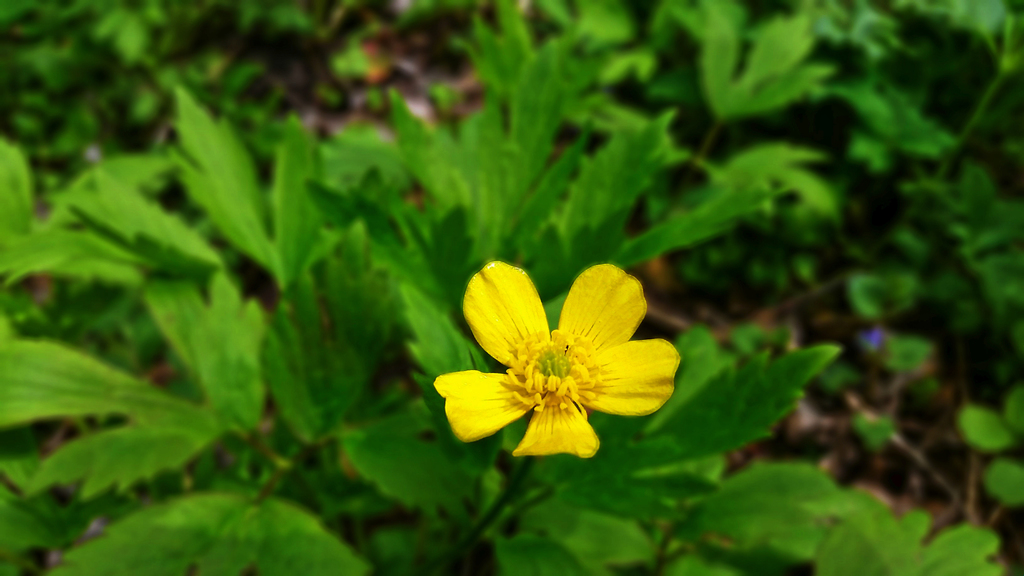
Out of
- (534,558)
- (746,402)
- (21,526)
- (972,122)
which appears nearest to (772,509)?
(746,402)

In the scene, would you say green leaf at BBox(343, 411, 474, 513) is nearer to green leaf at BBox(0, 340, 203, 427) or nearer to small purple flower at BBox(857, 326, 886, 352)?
green leaf at BBox(0, 340, 203, 427)

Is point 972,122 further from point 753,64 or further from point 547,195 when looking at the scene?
point 547,195

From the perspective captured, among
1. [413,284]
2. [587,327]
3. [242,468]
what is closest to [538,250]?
[413,284]

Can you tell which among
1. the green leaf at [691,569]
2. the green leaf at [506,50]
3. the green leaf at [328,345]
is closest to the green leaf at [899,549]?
the green leaf at [691,569]

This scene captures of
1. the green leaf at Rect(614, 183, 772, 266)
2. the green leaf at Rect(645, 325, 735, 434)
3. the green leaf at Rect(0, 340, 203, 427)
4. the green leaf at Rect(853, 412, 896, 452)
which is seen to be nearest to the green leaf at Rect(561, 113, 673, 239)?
the green leaf at Rect(614, 183, 772, 266)

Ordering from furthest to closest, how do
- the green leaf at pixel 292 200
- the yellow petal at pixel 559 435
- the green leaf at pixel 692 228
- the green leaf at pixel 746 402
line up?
1. the green leaf at pixel 292 200
2. the green leaf at pixel 692 228
3. the green leaf at pixel 746 402
4. the yellow petal at pixel 559 435

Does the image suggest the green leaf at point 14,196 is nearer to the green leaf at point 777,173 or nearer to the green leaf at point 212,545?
the green leaf at point 212,545
